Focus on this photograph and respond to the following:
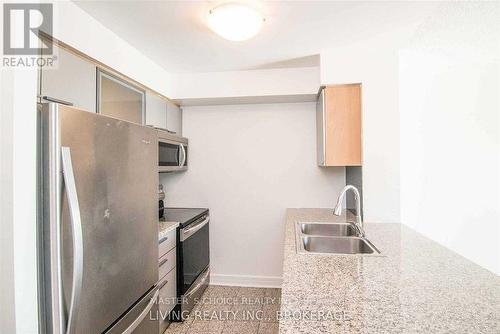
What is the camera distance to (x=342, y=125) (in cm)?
227

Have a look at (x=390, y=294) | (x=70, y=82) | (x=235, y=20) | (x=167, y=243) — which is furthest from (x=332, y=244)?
(x=70, y=82)

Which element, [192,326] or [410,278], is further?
[192,326]

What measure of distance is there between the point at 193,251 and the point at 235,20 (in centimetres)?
192

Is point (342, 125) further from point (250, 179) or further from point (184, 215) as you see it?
point (184, 215)

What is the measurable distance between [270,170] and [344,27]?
1.53m

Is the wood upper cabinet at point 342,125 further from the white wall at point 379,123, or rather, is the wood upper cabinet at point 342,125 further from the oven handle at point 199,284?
the oven handle at point 199,284

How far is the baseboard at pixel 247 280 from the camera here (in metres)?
2.92

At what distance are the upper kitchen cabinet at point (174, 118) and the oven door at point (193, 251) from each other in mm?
987

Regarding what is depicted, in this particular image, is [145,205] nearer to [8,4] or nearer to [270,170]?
[8,4]

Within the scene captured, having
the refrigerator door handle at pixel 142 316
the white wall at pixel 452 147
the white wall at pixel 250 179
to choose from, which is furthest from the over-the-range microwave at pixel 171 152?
the white wall at pixel 452 147

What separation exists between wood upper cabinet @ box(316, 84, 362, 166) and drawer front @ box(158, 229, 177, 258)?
1.41 m

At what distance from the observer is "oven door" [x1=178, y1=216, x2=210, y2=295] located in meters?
2.23

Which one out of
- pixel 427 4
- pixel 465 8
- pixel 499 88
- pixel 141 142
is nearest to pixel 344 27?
pixel 427 4

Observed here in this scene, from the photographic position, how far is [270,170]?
9.62ft
